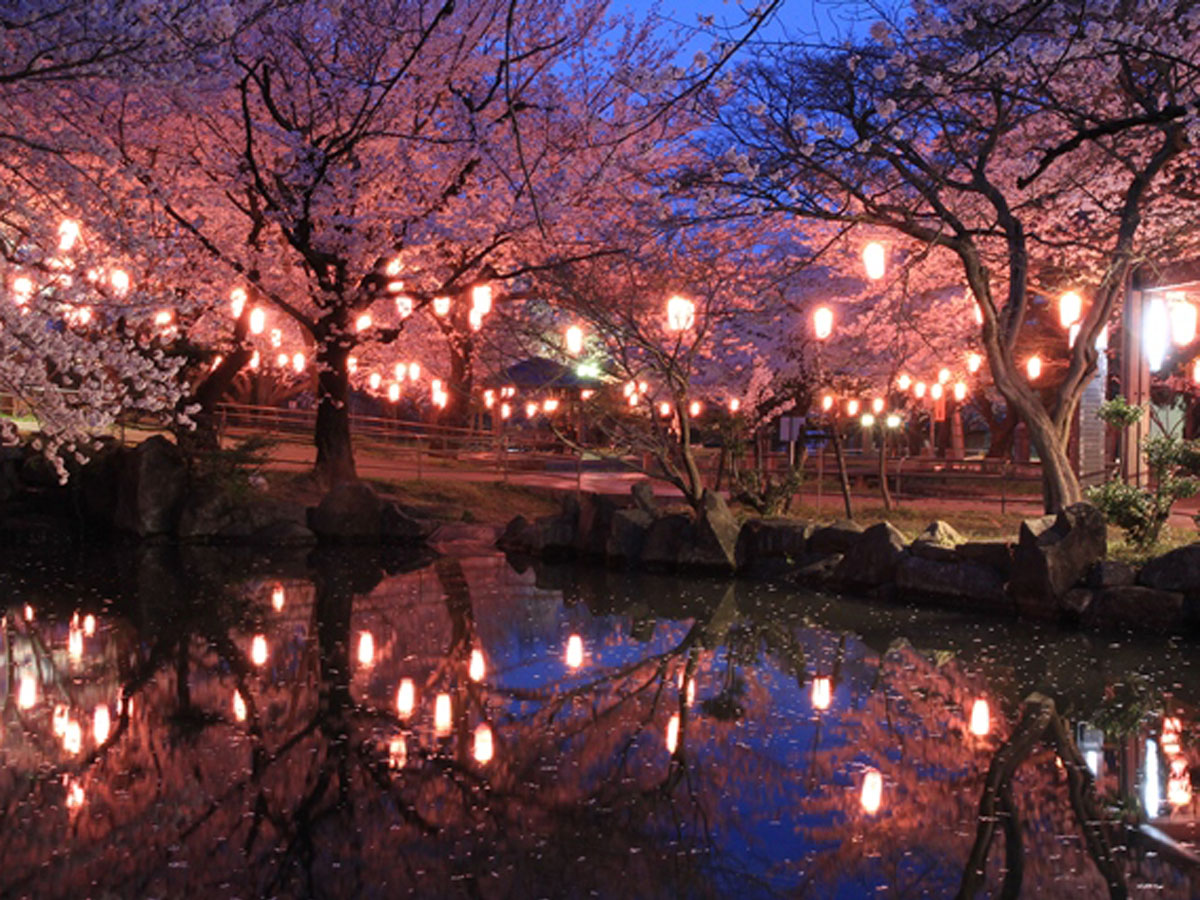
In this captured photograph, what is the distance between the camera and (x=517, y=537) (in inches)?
699

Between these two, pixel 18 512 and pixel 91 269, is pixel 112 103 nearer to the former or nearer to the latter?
pixel 91 269

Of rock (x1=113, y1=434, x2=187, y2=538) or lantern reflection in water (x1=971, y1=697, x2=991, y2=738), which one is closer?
lantern reflection in water (x1=971, y1=697, x2=991, y2=738)

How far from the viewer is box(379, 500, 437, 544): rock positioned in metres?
18.4

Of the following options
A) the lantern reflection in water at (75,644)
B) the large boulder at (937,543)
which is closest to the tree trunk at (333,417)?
the lantern reflection in water at (75,644)

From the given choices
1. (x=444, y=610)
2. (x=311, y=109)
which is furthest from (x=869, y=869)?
(x=311, y=109)

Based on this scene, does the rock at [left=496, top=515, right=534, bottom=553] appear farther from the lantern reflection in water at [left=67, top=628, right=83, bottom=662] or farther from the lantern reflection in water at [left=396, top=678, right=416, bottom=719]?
the lantern reflection in water at [left=396, top=678, right=416, bottom=719]

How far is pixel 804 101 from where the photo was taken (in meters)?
12.8

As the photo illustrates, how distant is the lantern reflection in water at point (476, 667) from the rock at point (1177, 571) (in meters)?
6.20

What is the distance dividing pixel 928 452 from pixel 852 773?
33.8m

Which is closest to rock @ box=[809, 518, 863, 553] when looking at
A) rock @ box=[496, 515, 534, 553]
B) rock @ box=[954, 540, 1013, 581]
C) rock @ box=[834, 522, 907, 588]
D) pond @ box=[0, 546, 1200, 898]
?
rock @ box=[834, 522, 907, 588]

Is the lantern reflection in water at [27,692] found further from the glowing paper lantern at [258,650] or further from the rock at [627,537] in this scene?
the rock at [627,537]

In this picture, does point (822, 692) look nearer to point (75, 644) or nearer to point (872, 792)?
point (872, 792)

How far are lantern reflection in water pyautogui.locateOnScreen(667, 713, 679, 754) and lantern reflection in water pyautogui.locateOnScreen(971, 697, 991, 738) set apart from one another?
5.99 feet

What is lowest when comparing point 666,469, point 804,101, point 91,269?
point 666,469
